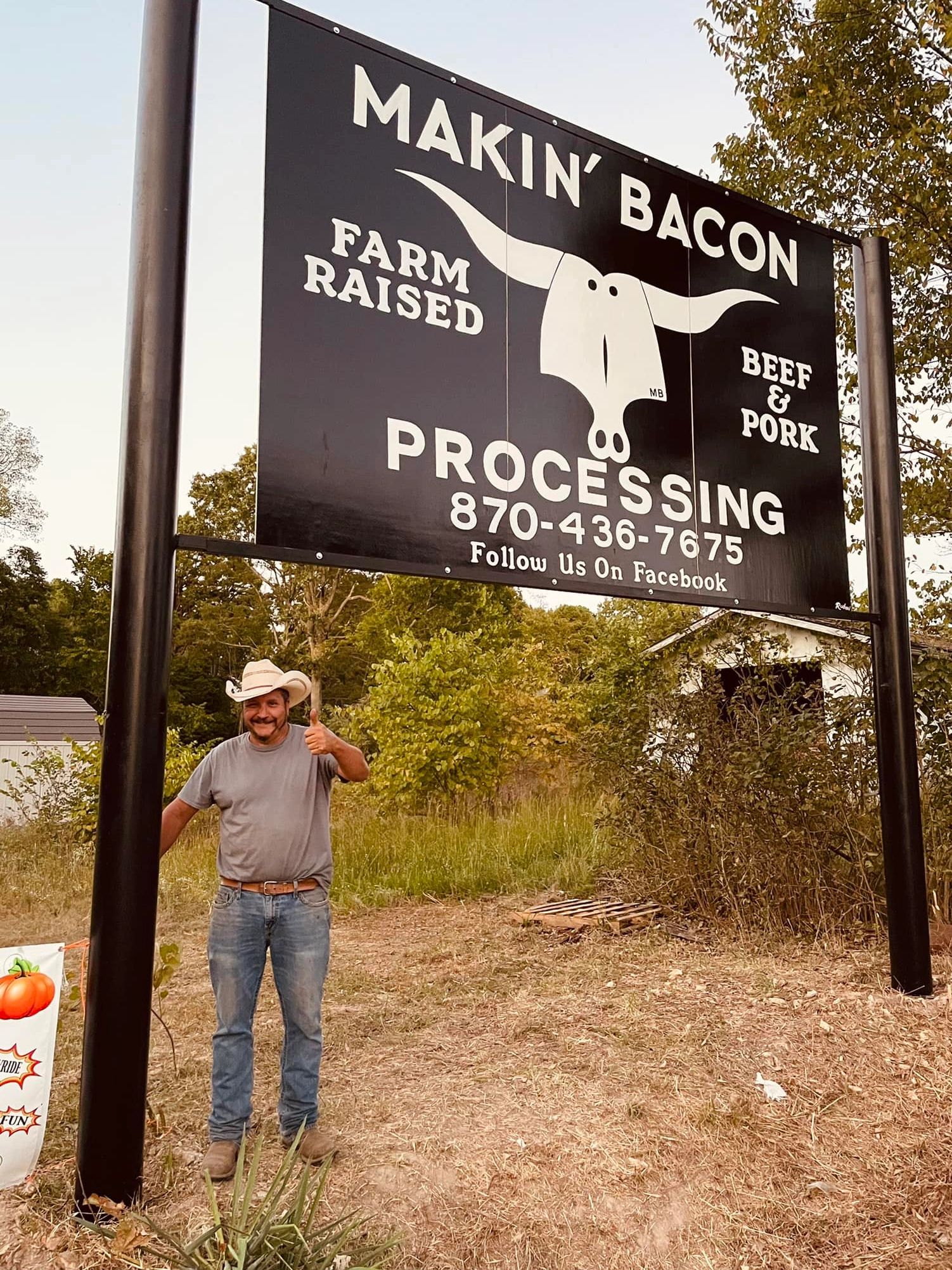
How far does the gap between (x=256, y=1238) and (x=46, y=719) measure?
2381 centimetres

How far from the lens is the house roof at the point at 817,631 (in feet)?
22.7

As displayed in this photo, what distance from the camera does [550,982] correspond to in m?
5.80

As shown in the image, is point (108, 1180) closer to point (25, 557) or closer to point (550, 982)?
point (550, 982)

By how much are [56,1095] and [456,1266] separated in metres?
2.22

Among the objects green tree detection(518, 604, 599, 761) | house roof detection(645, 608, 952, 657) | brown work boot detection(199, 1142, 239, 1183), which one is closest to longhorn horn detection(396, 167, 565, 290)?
house roof detection(645, 608, 952, 657)

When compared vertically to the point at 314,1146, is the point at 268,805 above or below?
above

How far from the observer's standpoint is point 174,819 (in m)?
3.53

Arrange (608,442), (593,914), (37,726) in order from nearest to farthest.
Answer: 1. (608,442)
2. (593,914)
3. (37,726)

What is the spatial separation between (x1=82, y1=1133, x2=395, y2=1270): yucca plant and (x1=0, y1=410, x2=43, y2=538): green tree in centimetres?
3267

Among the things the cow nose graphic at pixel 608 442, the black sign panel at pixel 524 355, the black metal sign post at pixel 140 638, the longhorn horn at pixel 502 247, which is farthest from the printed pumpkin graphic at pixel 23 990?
the longhorn horn at pixel 502 247

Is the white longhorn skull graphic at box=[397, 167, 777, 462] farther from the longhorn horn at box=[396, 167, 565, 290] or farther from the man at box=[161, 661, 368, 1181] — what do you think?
the man at box=[161, 661, 368, 1181]

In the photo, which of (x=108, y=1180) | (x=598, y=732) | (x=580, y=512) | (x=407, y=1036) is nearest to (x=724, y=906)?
(x=598, y=732)

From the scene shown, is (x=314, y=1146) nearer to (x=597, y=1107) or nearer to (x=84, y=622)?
(x=597, y=1107)

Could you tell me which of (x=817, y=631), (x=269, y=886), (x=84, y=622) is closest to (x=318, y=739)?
(x=269, y=886)
